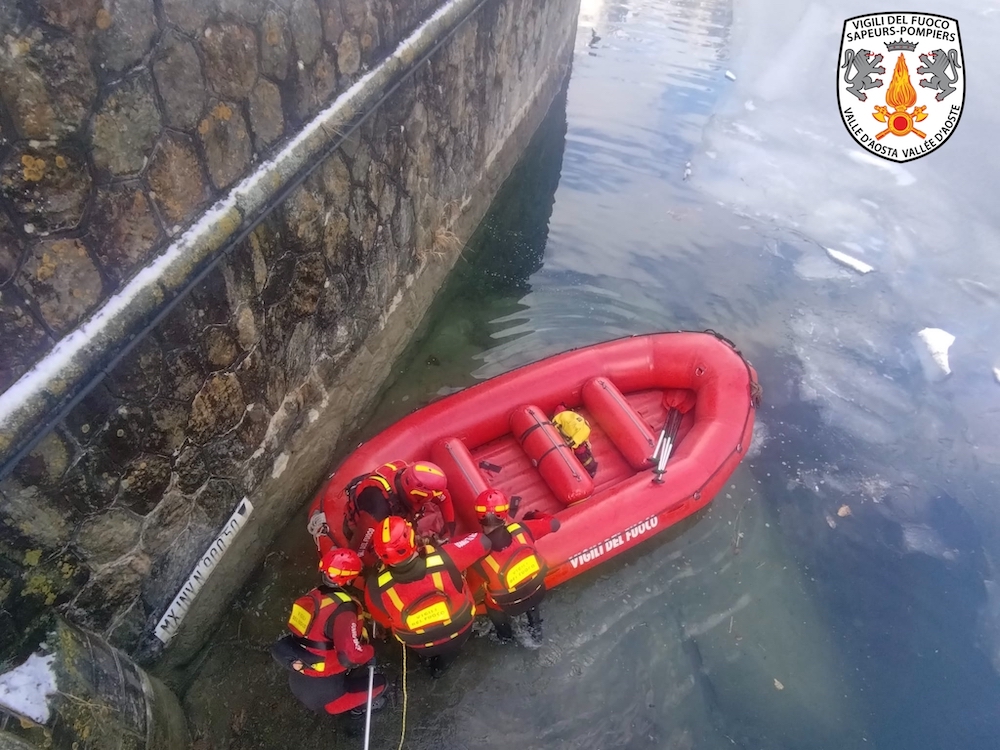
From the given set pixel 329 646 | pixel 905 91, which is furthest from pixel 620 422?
pixel 905 91

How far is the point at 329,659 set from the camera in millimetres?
2828

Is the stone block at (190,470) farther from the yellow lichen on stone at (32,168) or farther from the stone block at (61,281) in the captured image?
the yellow lichen on stone at (32,168)

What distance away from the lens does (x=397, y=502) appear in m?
3.41

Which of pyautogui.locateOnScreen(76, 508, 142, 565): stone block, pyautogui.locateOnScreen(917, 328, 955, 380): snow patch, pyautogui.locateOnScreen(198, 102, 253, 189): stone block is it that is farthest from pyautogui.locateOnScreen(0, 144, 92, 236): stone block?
pyautogui.locateOnScreen(917, 328, 955, 380): snow patch

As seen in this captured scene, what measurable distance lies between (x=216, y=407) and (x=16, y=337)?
45.1 inches

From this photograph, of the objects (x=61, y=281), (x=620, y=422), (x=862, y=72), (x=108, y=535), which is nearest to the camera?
(x=61, y=281)

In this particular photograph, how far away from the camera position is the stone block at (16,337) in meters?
1.84

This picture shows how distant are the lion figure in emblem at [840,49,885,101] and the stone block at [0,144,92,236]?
9.50 m

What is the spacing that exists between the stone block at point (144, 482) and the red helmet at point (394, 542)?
99 cm

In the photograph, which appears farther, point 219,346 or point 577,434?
point 577,434

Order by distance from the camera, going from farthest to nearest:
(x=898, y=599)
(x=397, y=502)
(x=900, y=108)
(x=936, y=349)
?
(x=900, y=108)
(x=936, y=349)
(x=898, y=599)
(x=397, y=502)

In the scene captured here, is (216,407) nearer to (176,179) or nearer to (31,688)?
(176,179)

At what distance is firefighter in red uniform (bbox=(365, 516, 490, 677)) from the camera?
285 cm

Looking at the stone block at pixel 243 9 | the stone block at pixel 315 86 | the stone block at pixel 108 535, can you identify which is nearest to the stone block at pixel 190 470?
the stone block at pixel 108 535
